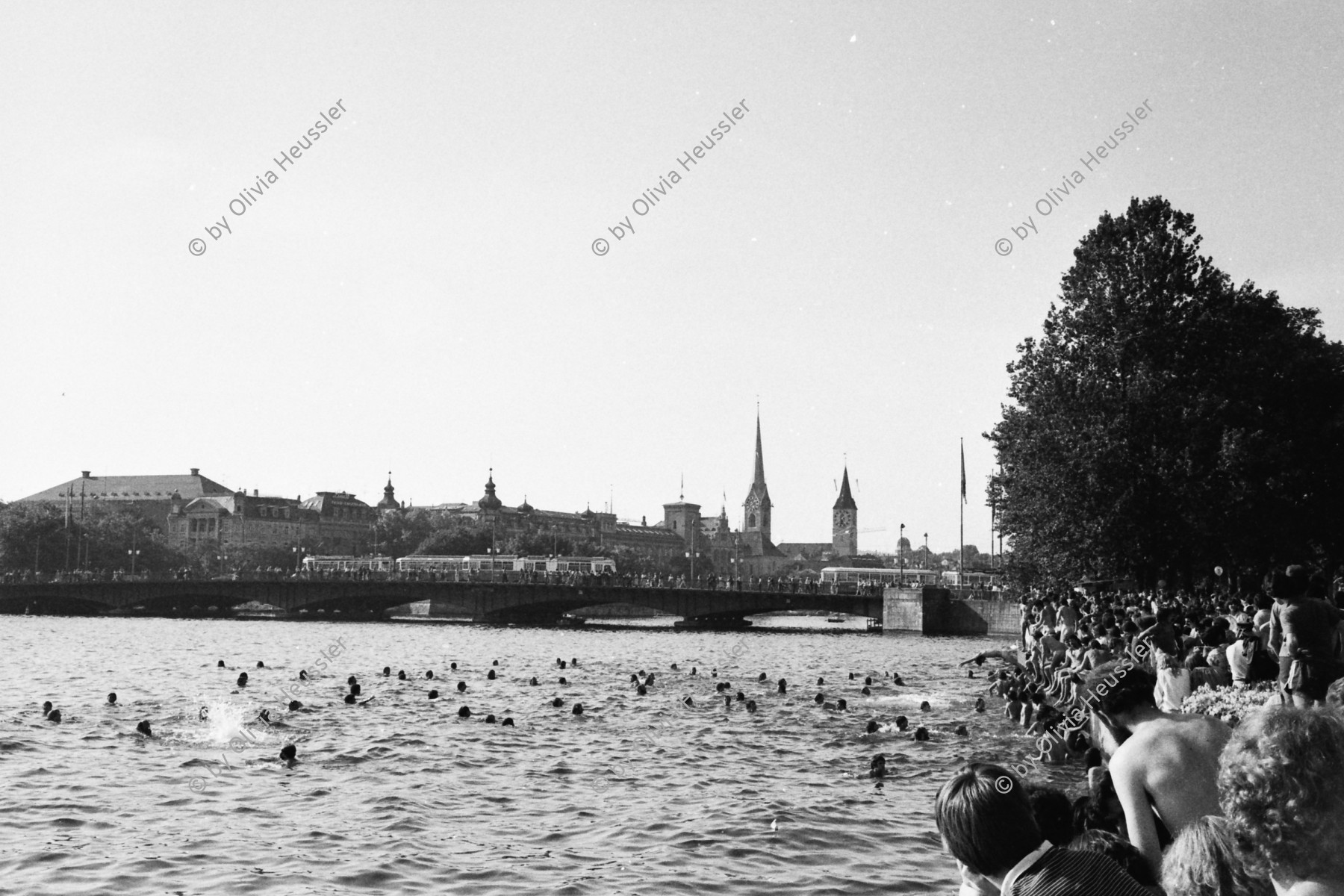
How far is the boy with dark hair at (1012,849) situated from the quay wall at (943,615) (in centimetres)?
7833

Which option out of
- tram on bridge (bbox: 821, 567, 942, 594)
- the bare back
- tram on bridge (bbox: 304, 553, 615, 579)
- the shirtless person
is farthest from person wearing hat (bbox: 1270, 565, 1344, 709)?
tram on bridge (bbox: 821, 567, 942, 594)

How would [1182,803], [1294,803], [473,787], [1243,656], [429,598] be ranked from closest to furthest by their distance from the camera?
[1294,803]
[1182,803]
[1243,656]
[473,787]
[429,598]

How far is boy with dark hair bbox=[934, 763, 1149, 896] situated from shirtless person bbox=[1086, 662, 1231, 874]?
1.28 m

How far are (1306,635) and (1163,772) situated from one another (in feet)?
22.4

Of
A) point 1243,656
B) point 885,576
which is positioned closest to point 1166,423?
point 1243,656

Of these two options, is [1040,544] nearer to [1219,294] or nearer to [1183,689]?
[1219,294]

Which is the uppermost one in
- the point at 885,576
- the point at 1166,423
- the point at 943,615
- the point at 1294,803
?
the point at 1166,423

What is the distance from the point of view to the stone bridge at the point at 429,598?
3516 inches

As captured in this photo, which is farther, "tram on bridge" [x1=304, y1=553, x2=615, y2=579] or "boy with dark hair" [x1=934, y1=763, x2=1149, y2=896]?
"tram on bridge" [x1=304, y1=553, x2=615, y2=579]

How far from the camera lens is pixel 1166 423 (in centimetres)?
4472

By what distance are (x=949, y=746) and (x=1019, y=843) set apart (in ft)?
69.0

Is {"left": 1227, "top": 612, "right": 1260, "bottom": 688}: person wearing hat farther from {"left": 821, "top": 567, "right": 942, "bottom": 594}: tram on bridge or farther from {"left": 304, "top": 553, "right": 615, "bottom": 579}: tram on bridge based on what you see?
{"left": 821, "top": 567, "right": 942, "bottom": 594}: tram on bridge

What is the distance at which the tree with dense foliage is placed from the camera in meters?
44.0

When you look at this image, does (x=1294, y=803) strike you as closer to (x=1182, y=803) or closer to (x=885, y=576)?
(x=1182, y=803)
